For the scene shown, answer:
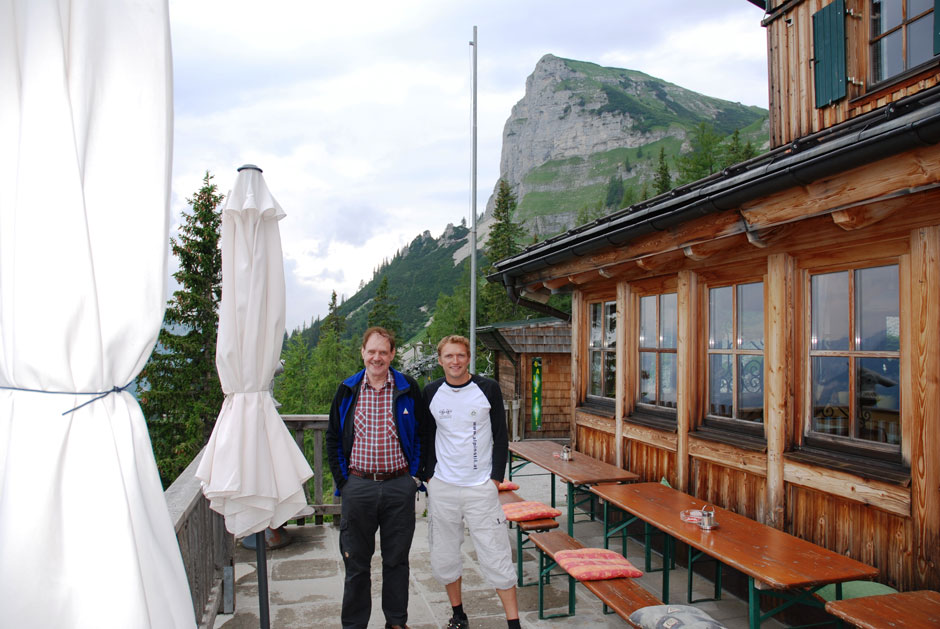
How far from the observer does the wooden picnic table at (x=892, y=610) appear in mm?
2473

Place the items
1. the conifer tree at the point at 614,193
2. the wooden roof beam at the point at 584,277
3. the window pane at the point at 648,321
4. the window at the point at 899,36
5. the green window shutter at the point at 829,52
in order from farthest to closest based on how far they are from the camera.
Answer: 1. the conifer tree at the point at 614,193
2. the wooden roof beam at the point at 584,277
3. the window pane at the point at 648,321
4. the green window shutter at the point at 829,52
5. the window at the point at 899,36

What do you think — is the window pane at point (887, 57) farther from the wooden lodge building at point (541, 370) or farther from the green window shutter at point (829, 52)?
the wooden lodge building at point (541, 370)

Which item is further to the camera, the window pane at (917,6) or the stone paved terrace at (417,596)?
the window pane at (917,6)

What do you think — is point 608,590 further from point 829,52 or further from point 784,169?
point 829,52

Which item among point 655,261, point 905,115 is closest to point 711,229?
point 655,261

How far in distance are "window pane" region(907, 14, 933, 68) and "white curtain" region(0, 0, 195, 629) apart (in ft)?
17.1

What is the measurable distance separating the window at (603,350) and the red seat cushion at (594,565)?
Answer: 9.35 ft

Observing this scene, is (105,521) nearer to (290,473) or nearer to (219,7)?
(219,7)

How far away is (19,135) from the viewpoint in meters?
1.36

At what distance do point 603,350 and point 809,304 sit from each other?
2846mm

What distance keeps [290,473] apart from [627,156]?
111 meters

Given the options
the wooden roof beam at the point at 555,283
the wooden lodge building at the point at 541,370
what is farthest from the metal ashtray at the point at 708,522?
the wooden lodge building at the point at 541,370

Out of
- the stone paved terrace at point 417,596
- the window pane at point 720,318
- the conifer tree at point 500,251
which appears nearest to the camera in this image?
the stone paved terrace at point 417,596

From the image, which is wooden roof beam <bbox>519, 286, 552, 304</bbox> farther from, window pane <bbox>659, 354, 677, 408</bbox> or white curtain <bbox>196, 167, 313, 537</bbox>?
white curtain <bbox>196, 167, 313, 537</bbox>
